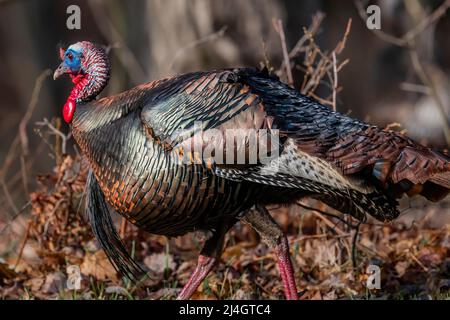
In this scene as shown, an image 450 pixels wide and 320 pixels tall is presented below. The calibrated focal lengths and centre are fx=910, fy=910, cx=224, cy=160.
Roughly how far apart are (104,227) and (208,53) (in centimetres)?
338

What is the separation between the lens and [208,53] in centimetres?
840

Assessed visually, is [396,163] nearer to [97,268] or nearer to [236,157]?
[236,157]

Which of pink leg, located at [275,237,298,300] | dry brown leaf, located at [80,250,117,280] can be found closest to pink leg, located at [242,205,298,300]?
pink leg, located at [275,237,298,300]

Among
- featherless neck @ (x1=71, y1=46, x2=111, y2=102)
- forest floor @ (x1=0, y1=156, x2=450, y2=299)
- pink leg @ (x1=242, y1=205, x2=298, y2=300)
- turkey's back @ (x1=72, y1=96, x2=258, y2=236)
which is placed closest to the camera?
turkey's back @ (x1=72, y1=96, x2=258, y2=236)

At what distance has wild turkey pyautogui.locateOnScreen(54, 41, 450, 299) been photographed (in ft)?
15.2

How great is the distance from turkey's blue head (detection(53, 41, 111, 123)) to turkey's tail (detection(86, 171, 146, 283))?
43 cm

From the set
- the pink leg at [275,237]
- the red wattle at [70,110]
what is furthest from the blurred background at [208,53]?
the pink leg at [275,237]

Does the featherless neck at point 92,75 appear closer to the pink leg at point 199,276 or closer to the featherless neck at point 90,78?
the featherless neck at point 90,78

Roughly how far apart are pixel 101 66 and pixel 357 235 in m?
1.96

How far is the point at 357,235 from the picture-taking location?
19.1 feet

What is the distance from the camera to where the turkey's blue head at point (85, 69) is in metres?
5.25

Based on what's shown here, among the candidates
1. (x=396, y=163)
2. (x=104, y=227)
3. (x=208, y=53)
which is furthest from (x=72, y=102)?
(x=208, y=53)

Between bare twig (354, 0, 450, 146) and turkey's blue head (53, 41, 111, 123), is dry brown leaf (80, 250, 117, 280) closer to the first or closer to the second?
turkey's blue head (53, 41, 111, 123)

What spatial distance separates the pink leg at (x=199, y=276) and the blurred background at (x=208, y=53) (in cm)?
129
